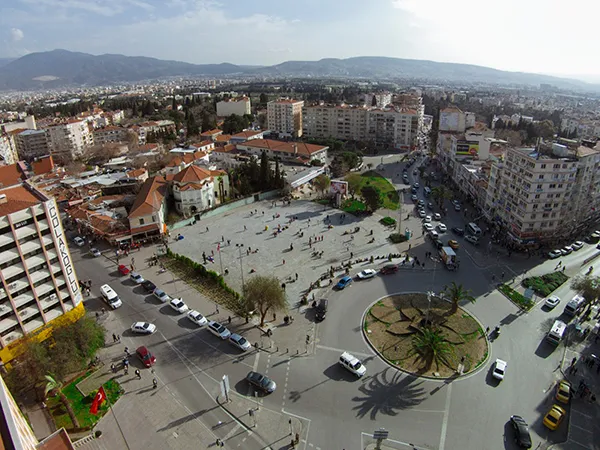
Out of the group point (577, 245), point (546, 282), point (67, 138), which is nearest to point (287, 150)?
point (577, 245)

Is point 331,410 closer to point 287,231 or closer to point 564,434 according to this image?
point 564,434

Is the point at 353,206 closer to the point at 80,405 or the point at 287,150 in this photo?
the point at 287,150

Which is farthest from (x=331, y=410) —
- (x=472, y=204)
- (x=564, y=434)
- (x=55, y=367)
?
(x=472, y=204)

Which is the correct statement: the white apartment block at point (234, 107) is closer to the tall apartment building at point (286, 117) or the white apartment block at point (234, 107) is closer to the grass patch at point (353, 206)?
the tall apartment building at point (286, 117)

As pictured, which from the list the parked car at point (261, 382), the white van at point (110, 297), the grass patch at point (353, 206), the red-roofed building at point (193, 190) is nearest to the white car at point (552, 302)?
the parked car at point (261, 382)

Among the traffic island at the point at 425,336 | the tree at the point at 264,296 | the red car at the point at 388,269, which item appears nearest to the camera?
the traffic island at the point at 425,336
